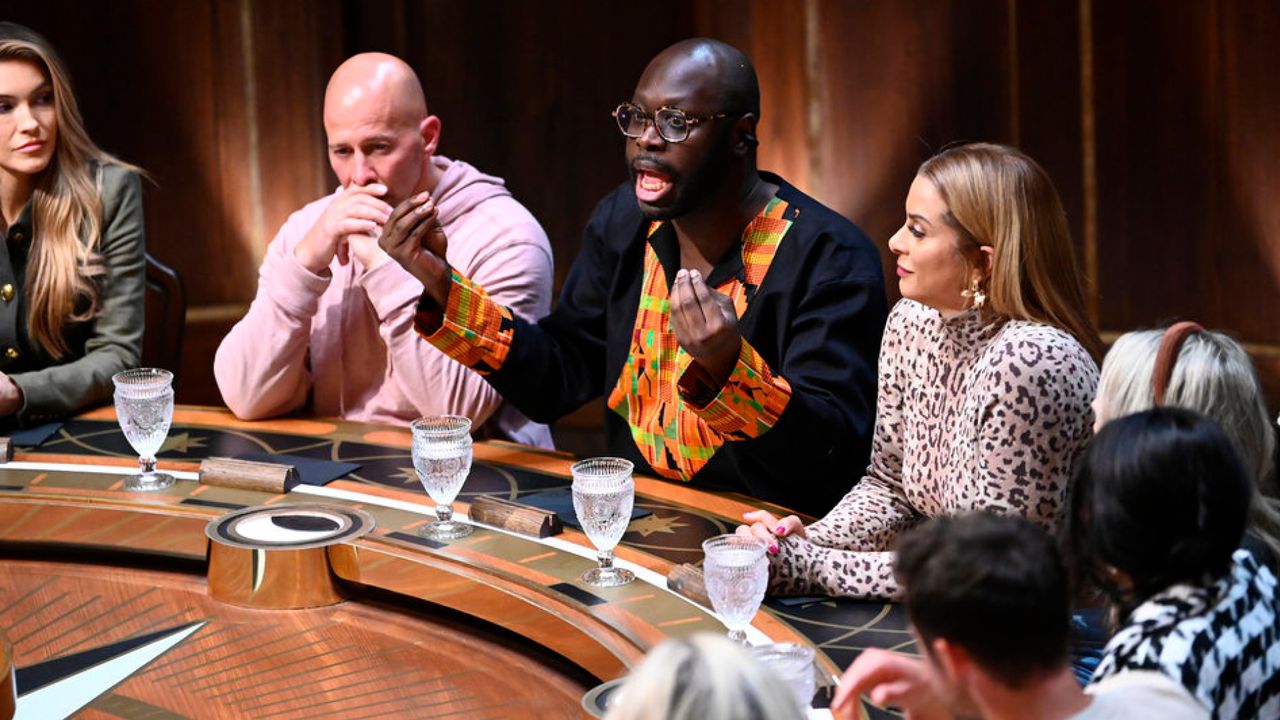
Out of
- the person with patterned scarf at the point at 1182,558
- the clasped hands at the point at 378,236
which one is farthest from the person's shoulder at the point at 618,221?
the person with patterned scarf at the point at 1182,558

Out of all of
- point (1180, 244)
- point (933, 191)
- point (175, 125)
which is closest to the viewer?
point (933, 191)

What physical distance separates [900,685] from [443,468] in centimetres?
107

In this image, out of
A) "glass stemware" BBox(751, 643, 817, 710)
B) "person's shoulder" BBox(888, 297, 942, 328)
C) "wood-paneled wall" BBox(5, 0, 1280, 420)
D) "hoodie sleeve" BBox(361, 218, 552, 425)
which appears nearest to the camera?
"glass stemware" BBox(751, 643, 817, 710)

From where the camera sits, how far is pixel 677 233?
3102 mm

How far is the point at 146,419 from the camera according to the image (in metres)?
2.65

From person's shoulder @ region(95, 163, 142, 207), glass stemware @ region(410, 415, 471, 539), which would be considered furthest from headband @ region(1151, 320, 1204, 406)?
person's shoulder @ region(95, 163, 142, 207)

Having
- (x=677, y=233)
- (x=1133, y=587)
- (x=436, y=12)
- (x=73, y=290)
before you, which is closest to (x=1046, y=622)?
(x=1133, y=587)

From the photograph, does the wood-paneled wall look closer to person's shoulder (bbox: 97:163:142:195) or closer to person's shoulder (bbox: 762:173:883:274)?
person's shoulder (bbox: 762:173:883:274)

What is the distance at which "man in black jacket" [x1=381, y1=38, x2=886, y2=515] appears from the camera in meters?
2.79

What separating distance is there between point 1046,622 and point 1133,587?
0.31 m

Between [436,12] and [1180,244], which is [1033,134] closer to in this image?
[1180,244]

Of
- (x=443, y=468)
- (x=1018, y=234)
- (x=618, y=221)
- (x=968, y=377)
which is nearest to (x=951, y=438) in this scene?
(x=968, y=377)

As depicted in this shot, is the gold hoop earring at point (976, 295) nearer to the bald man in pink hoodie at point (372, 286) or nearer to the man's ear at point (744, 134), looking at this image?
the man's ear at point (744, 134)

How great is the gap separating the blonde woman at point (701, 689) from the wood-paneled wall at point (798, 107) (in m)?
3.37
